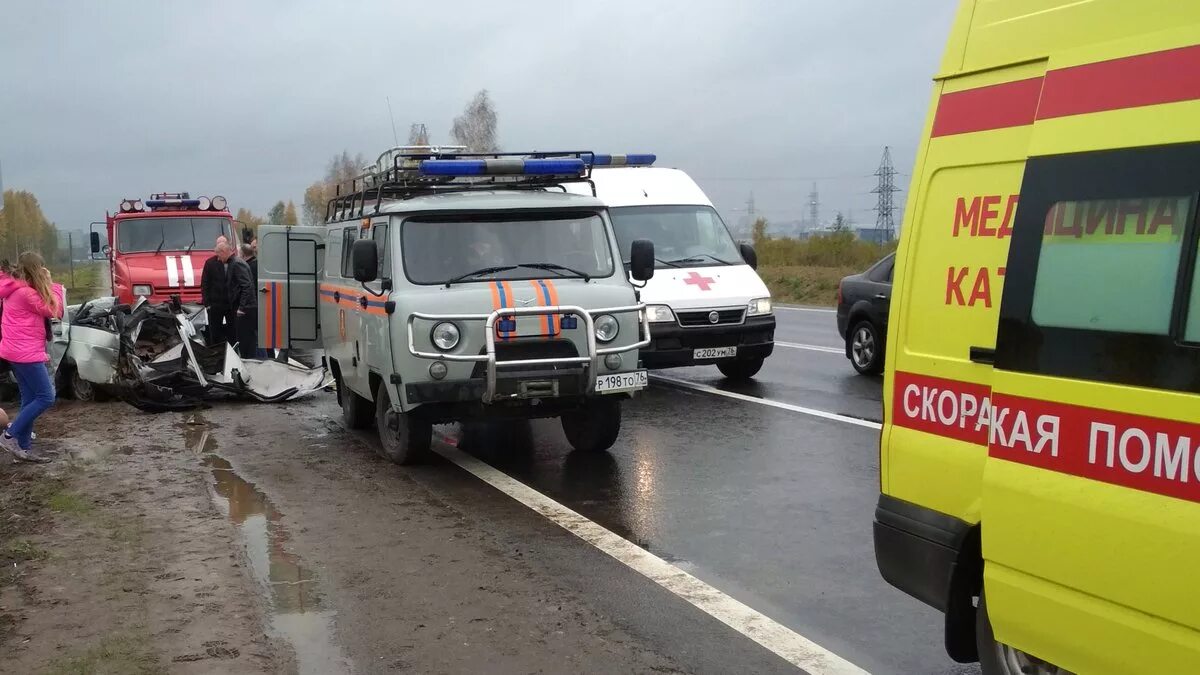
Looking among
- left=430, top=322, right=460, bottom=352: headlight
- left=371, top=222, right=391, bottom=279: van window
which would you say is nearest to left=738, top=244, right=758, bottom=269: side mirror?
left=371, top=222, right=391, bottom=279: van window

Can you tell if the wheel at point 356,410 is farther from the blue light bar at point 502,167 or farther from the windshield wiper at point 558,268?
the windshield wiper at point 558,268

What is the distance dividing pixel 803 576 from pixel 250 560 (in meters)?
3.14

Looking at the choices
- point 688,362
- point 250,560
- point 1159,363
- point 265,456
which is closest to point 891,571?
point 1159,363

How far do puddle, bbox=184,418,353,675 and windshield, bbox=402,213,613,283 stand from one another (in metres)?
2.11

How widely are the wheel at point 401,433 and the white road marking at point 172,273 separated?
1114cm

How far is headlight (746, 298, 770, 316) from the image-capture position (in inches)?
500

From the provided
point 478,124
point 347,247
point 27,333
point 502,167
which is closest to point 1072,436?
point 502,167

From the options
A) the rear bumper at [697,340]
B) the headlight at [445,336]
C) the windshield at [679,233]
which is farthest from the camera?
the windshield at [679,233]

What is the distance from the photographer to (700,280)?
42.1 ft

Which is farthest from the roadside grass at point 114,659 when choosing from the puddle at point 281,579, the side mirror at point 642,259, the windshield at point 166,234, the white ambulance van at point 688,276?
the windshield at point 166,234

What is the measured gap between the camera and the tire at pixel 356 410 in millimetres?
10758

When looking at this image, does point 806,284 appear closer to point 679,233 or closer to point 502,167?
point 679,233

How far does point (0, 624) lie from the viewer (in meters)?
5.38

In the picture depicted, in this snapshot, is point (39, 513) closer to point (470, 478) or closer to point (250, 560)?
point (250, 560)
